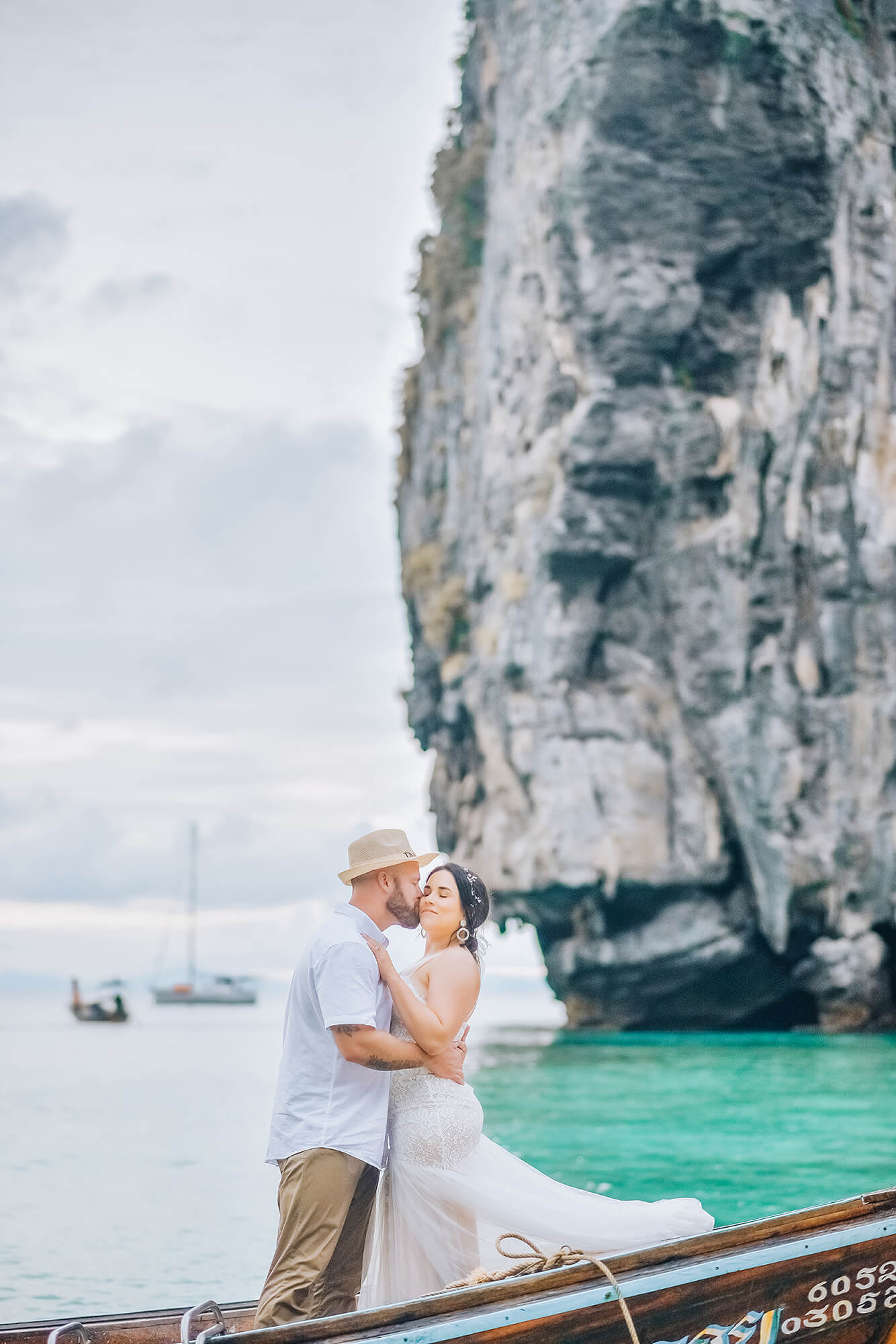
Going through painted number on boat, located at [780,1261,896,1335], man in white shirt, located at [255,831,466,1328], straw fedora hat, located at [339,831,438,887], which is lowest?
painted number on boat, located at [780,1261,896,1335]

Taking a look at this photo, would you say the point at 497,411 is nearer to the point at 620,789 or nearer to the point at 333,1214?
the point at 620,789

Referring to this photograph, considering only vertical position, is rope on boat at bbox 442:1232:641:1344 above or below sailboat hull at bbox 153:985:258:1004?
above

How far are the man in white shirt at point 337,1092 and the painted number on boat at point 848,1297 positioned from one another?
64.9 inches

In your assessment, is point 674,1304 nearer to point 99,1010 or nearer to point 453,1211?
point 453,1211

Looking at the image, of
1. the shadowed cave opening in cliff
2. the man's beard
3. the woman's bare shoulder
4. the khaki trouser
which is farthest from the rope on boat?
the shadowed cave opening in cliff

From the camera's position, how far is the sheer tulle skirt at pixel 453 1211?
480 cm

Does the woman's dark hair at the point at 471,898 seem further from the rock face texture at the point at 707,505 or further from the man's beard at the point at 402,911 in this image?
the rock face texture at the point at 707,505

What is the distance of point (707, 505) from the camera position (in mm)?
33281

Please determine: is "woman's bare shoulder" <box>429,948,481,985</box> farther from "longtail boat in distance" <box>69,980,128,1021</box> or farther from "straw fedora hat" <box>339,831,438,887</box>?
"longtail boat in distance" <box>69,980,128,1021</box>

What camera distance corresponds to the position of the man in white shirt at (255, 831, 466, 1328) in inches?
179

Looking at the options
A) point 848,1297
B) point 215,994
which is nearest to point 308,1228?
point 848,1297

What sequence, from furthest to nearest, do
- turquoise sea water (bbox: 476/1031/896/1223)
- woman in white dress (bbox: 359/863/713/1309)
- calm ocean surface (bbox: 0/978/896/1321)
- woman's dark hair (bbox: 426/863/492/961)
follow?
turquoise sea water (bbox: 476/1031/896/1223) < calm ocean surface (bbox: 0/978/896/1321) < woman's dark hair (bbox: 426/863/492/961) < woman in white dress (bbox: 359/863/713/1309)

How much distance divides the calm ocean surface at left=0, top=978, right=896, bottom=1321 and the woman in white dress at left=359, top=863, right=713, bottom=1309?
6671mm

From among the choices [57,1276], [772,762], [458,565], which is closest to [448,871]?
[57,1276]
